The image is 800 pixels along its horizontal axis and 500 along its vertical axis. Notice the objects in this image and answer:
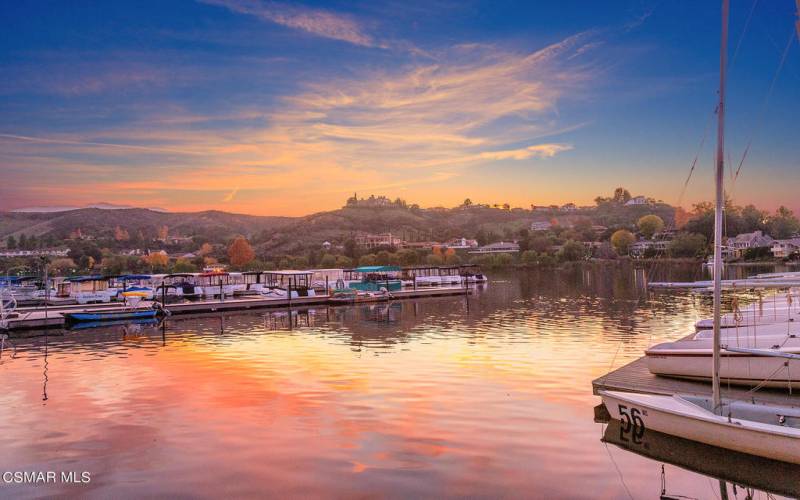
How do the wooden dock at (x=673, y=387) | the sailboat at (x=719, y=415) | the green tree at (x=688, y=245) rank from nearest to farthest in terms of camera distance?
the sailboat at (x=719, y=415) < the wooden dock at (x=673, y=387) < the green tree at (x=688, y=245)

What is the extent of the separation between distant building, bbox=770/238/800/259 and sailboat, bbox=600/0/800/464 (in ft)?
504

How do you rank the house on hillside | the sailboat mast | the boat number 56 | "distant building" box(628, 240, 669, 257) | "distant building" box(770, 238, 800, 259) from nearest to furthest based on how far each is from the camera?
1. the sailboat mast
2. the boat number 56
3. "distant building" box(770, 238, 800, 259)
4. the house on hillside
5. "distant building" box(628, 240, 669, 257)

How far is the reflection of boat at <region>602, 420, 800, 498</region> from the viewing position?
42.0 ft

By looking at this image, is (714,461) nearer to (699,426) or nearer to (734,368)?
(699,426)

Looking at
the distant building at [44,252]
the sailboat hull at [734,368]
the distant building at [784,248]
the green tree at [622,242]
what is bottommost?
the sailboat hull at [734,368]

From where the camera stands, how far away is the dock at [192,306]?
145 feet

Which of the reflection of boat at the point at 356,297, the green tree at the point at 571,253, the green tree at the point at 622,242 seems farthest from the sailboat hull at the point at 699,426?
the green tree at the point at 622,242

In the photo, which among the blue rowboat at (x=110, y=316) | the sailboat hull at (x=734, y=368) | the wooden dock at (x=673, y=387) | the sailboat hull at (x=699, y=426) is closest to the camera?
the sailboat hull at (x=699, y=426)

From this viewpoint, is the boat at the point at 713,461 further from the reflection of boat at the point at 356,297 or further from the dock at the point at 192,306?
the reflection of boat at the point at 356,297

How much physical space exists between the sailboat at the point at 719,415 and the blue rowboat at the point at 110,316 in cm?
4215

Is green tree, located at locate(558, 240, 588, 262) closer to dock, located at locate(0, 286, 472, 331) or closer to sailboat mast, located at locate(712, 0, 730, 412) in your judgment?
dock, located at locate(0, 286, 472, 331)

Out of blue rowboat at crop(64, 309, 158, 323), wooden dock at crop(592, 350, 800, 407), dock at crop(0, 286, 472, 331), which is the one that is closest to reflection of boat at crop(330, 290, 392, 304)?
dock at crop(0, 286, 472, 331)

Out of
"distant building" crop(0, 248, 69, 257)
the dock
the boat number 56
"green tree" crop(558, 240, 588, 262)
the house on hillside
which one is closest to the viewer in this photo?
the boat number 56

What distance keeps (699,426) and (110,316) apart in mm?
44788
